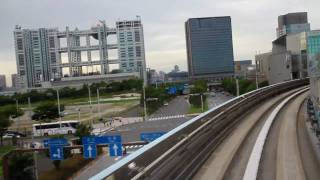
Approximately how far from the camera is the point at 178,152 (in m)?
7.55

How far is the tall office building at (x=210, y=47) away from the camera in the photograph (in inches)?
7313

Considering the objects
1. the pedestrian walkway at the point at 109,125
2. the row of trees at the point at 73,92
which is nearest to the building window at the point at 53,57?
the row of trees at the point at 73,92

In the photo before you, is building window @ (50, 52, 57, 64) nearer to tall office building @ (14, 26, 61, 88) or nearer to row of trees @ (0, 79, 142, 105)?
tall office building @ (14, 26, 61, 88)

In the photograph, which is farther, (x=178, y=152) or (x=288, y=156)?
(x=288, y=156)

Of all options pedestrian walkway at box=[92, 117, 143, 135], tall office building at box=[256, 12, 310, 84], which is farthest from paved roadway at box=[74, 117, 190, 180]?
tall office building at box=[256, 12, 310, 84]

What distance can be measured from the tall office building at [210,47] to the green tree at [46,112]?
12634 cm

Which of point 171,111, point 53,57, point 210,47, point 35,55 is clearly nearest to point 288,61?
point 171,111

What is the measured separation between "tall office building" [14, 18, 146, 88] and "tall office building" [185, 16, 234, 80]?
21155 millimetres

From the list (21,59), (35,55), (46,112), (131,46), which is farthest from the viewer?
(21,59)

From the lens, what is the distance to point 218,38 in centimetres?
18575

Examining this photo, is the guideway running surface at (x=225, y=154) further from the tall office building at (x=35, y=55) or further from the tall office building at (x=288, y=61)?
the tall office building at (x=35, y=55)

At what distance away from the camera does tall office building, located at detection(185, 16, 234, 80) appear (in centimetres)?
18575

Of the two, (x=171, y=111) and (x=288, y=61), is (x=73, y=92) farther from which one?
(x=288, y=61)

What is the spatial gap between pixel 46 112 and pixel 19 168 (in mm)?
38567
